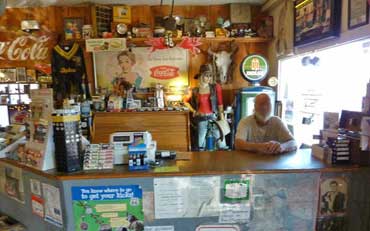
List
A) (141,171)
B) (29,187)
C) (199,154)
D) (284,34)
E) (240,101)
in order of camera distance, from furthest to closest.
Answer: (240,101), (284,34), (199,154), (29,187), (141,171)

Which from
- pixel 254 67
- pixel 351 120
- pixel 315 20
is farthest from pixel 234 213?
pixel 254 67

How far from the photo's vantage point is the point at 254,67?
15.0 ft

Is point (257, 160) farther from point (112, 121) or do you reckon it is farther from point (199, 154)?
point (112, 121)

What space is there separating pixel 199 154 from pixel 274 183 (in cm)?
63

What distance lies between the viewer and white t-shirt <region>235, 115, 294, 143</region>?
2754 mm

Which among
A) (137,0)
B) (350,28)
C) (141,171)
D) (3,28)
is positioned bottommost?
(141,171)

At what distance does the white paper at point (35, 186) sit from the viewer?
1760mm

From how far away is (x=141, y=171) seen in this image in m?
1.67

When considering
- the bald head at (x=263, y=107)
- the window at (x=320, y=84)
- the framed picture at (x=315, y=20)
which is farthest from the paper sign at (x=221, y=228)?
the framed picture at (x=315, y=20)

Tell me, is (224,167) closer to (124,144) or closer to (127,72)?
(124,144)

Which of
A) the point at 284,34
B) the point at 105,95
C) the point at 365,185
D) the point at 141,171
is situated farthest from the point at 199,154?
the point at 105,95

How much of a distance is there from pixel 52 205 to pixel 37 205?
0.60 ft

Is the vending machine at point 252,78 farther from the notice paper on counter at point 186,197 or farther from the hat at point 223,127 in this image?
the notice paper on counter at point 186,197

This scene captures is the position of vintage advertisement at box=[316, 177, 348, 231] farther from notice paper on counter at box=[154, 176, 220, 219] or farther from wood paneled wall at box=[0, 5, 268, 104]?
wood paneled wall at box=[0, 5, 268, 104]
